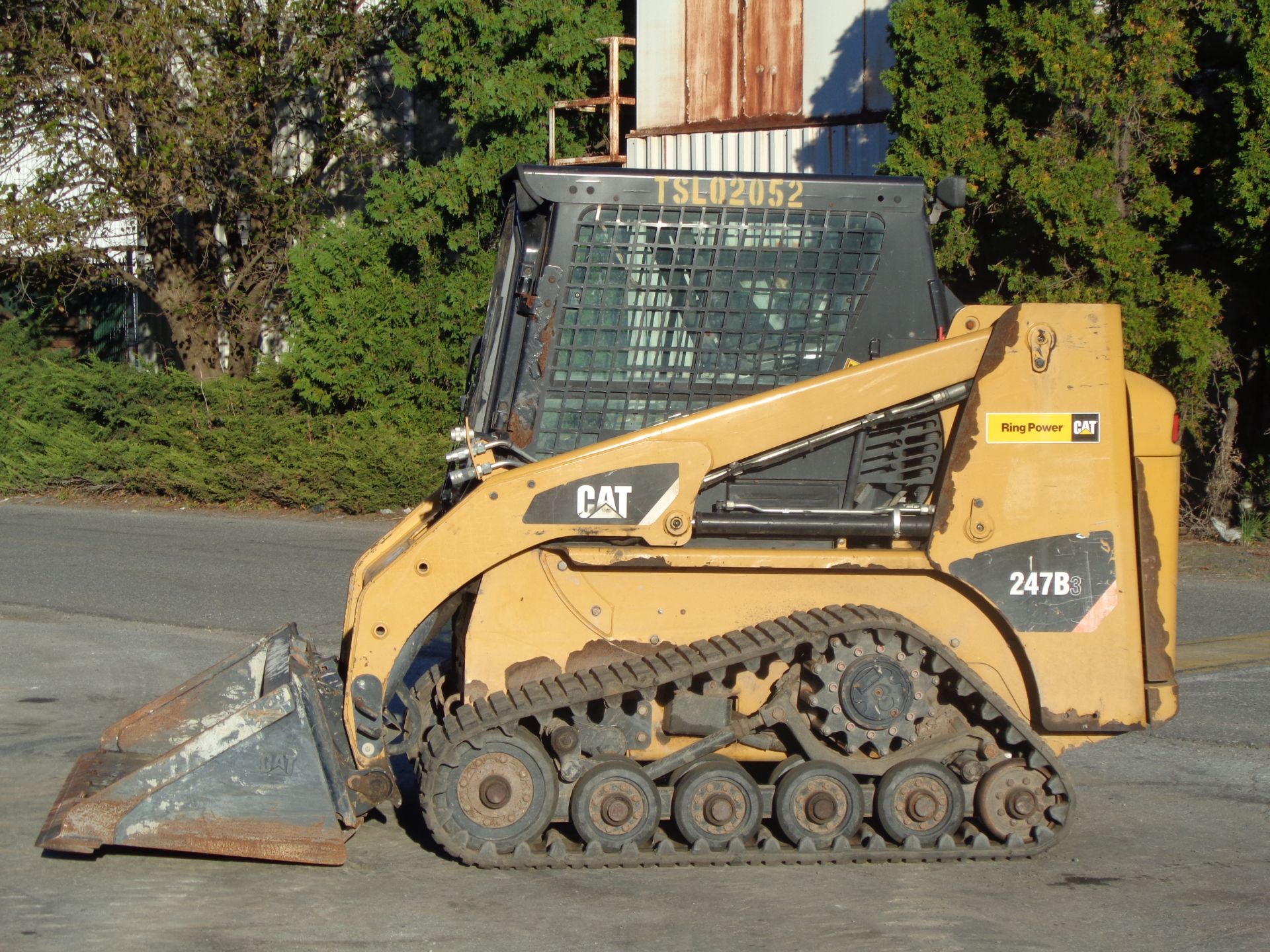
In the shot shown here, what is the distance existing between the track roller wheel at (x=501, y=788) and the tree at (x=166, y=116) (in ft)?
46.4

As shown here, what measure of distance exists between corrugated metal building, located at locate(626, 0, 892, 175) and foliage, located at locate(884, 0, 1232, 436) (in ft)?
→ 7.70

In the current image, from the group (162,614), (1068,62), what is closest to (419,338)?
(162,614)

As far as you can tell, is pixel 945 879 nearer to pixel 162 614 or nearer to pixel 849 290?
pixel 849 290

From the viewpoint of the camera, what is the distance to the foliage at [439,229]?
15.5 meters

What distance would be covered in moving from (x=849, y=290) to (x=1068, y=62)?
7.83m

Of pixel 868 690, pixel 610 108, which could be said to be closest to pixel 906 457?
pixel 868 690

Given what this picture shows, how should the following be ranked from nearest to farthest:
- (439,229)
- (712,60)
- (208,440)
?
1. (439,229)
2. (208,440)
3. (712,60)

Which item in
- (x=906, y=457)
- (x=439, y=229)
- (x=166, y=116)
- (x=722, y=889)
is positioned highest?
(x=166, y=116)

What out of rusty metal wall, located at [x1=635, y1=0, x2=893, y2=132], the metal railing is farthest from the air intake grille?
the metal railing

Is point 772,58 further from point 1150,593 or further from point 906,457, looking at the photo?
point 1150,593

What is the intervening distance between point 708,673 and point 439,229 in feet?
39.0

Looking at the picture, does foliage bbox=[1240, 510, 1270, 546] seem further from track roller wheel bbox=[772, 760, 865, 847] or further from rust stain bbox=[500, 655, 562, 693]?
rust stain bbox=[500, 655, 562, 693]

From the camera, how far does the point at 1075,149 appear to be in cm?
1217

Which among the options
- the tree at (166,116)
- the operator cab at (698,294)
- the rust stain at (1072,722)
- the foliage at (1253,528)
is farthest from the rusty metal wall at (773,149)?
the rust stain at (1072,722)
